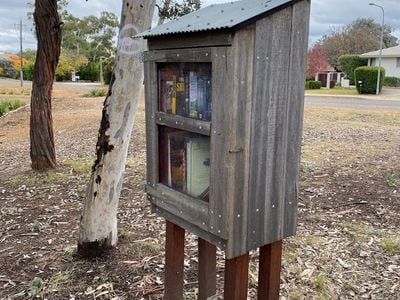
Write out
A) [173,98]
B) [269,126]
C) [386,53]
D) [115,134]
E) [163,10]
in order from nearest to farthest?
[269,126] < [173,98] < [115,134] < [163,10] < [386,53]

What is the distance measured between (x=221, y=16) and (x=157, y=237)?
2.42 metres

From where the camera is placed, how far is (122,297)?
2949 millimetres

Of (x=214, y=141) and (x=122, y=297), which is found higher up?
(x=214, y=141)

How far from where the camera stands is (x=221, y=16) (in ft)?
6.49

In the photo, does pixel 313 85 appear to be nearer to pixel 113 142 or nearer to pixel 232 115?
pixel 113 142

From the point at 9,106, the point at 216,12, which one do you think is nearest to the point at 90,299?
the point at 216,12

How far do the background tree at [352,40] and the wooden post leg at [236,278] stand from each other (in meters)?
42.6

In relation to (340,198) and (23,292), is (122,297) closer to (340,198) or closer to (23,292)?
(23,292)

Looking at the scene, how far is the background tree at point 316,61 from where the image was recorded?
129 feet

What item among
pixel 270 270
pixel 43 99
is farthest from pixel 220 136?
pixel 43 99

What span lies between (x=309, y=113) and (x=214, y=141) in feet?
39.9

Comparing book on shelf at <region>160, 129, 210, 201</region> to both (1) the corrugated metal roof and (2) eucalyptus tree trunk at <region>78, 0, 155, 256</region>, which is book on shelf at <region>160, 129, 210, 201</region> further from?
(2) eucalyptus tree trunk at <region>78, 0, 155, 256</region>

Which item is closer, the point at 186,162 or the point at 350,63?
the point at 186,162

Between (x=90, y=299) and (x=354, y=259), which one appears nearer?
(x=90, y=299)
